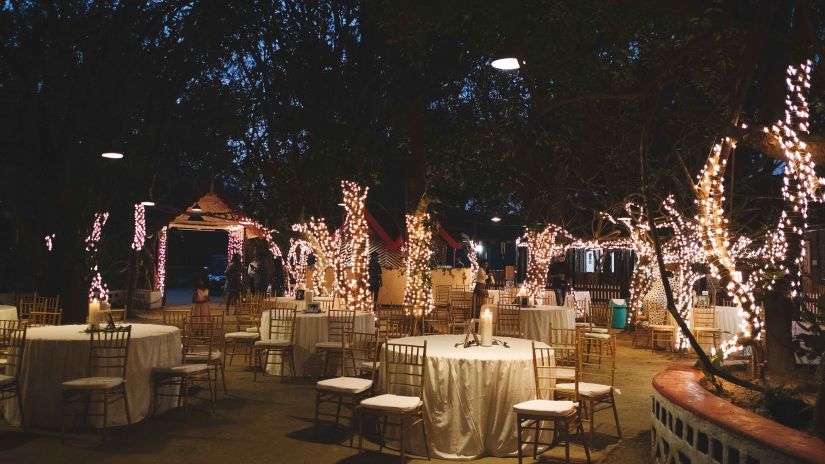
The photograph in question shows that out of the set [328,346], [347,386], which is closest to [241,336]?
[328,346]

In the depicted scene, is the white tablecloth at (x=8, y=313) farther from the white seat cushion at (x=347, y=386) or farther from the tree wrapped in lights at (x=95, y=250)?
the white seat cushion at (x=347, y=386)

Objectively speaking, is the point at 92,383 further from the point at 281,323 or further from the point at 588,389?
the point at 588,389

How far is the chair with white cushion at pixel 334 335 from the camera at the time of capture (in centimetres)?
888

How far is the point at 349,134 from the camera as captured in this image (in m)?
10.2

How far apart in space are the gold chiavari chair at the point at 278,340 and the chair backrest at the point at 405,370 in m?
3.17

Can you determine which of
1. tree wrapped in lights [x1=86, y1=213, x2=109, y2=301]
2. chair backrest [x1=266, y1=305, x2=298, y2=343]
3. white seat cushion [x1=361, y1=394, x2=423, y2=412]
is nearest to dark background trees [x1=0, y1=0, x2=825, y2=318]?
tree wrapped in lights [x1=86, y1=213, x2=109, y2=301]

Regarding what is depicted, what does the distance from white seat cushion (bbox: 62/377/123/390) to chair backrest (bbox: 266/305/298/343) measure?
122 inches

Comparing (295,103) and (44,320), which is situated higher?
(295,103)

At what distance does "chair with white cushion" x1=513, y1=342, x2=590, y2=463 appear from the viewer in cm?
523

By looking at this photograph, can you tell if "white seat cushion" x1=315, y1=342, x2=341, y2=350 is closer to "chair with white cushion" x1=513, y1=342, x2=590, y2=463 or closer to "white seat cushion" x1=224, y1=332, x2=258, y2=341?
"white seat cushion" x1=224, y1=332, x2=258, y2=341

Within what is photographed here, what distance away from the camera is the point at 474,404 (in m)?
5.67

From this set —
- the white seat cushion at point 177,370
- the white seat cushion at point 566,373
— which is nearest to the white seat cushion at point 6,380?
the white seat cushion at point 177,370

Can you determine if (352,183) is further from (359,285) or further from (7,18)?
(7,18)

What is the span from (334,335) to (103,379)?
3.58 m
